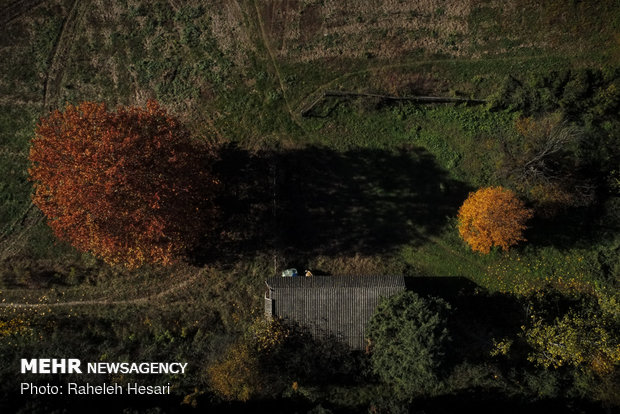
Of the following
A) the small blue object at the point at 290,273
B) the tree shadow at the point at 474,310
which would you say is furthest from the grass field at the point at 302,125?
the small blue object at the point at 290,273

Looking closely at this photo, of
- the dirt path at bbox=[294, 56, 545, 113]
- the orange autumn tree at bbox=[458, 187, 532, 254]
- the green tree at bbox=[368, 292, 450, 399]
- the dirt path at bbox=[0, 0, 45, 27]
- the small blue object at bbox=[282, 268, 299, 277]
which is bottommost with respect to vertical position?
the green tree at bbox=[368, 292, 450, 399]

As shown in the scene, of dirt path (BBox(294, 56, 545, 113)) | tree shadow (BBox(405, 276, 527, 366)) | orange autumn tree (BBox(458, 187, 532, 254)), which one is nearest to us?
orange autumn tree (BBox(458, 187, 532, 254))

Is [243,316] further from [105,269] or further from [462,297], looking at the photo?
[462,297]

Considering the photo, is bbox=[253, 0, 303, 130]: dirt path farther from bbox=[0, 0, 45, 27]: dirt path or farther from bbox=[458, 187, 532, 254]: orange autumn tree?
bbox=[0, 0, 45, 27]: dirt path

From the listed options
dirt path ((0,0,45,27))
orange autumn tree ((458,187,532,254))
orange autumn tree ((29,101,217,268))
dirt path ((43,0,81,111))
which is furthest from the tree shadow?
dirt path ((0,0,45,27))

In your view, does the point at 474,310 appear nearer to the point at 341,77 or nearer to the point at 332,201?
the point at 332,201

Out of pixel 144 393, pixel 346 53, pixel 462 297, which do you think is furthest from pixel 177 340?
pixel 346 53

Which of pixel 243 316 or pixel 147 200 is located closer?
pixel 147 200
